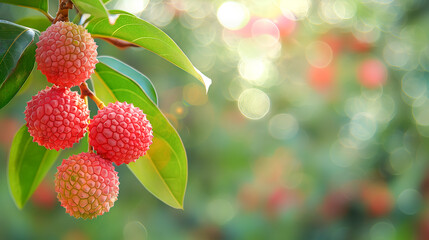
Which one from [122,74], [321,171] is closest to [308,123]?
[321,171]

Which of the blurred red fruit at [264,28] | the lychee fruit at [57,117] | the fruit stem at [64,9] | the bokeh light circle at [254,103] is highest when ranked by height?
the fruit stem at [64,9]

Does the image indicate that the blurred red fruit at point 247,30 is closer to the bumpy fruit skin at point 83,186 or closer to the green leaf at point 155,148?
the green leaf at point 155,148

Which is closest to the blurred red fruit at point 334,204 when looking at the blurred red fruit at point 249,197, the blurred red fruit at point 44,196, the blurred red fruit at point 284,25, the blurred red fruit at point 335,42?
the blurred red fruit at point 249,197

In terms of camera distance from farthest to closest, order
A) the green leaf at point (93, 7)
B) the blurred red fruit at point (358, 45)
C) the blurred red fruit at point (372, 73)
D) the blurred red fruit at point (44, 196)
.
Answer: the blurred red fruit at point (358, 45)
the blurred red fruit at point (372, 73)
the blurred red fruit at point (44, 196)
the green leaf at point (93, 7)

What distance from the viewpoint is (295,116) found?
2803mm

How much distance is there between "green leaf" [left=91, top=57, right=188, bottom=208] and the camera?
53cm

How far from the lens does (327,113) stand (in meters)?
2.78

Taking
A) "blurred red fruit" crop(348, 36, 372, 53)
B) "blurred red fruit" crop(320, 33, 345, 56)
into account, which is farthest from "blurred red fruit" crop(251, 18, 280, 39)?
"blurred red fruit" crop(348, 36, 372, 53)

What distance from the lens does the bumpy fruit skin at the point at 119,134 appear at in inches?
19.4

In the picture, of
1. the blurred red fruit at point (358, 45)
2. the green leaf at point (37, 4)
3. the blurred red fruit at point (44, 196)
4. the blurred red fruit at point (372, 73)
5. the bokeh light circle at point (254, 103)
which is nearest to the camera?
the green leaf at point (37, 4)

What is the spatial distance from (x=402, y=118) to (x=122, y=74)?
2.54 metres

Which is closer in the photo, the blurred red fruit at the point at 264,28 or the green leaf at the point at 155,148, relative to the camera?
the green leaf at the point at 155,148

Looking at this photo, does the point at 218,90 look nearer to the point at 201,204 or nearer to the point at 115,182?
the point at 201,204

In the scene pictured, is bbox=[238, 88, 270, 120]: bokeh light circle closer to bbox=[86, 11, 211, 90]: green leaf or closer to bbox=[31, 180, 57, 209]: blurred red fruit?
bbox=[31, 180, 57, 209]: blurred red fruit
